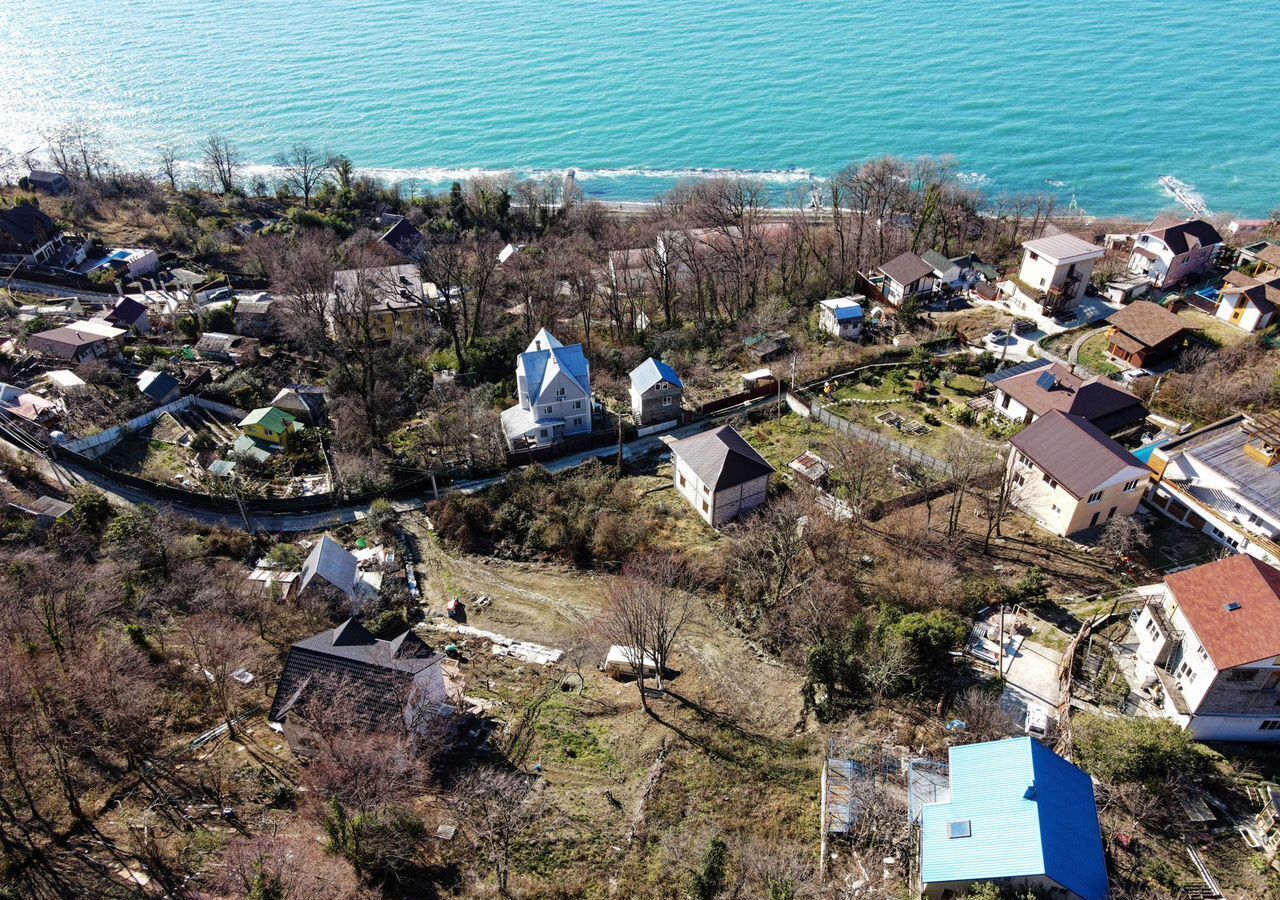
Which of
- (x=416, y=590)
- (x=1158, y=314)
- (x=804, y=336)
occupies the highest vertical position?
(x=1158, y=314)

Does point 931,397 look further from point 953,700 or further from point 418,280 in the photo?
point 418,280

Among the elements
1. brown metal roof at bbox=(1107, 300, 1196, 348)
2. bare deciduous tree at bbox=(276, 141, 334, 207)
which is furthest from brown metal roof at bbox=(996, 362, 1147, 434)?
bare deciduous tree at bbox=(276, 141, 334, 207)

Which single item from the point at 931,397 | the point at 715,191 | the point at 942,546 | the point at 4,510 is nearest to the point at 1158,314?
the point at 931,397

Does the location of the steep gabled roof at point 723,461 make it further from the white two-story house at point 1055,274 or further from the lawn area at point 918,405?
the white two-story house at point 1055,274

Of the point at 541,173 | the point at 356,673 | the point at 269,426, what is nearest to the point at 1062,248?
the point at 356,673

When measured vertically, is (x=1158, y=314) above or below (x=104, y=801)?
above

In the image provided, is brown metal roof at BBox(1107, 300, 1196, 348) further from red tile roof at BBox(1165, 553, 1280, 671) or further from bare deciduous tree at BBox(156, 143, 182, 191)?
bare deciduous tree at BBox(156, 143, 182, 191)

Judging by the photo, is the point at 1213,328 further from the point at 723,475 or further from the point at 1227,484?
the point at 723,475
